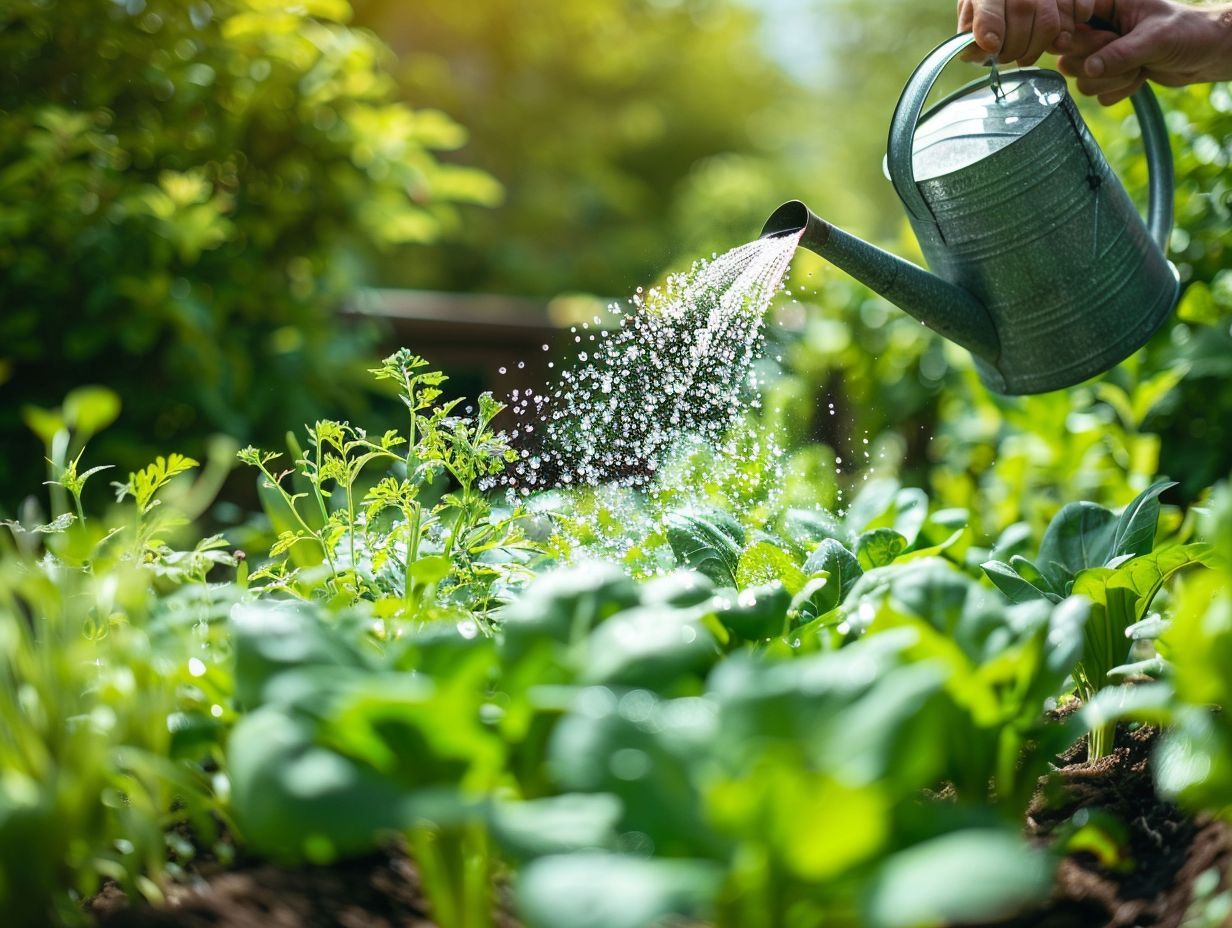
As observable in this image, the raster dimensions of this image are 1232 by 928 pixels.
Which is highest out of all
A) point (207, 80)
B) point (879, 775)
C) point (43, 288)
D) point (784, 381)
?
point (207, 80)

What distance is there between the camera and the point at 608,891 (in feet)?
1.74

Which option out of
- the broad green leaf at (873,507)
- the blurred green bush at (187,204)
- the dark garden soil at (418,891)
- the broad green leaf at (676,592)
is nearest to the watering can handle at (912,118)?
the broad green leaf at (873,507)

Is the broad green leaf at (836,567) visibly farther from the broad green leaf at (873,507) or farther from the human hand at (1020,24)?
the human hand at (1020,24)

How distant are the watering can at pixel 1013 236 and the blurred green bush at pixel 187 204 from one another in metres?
1.80

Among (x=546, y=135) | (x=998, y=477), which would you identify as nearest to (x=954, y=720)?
(x=998, y=477)

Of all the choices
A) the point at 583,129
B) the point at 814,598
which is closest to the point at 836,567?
the point at 814,598

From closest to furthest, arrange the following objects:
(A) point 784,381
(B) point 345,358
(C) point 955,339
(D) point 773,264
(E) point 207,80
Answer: (D) point 773,264, (C) point 955,339, (A) point 784,381, (E) point 207,80, (B) point 345,358

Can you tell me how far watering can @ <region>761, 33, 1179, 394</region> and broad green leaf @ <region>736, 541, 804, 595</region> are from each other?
40cm

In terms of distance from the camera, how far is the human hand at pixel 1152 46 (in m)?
1.55

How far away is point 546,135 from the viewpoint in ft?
50.0

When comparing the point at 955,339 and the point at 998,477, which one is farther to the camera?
the point at 998,477

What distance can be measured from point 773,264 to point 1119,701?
687 mm

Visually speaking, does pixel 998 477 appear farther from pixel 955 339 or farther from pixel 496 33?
pixel 496 33

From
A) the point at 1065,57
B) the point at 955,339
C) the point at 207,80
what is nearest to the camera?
the point at 955,339
